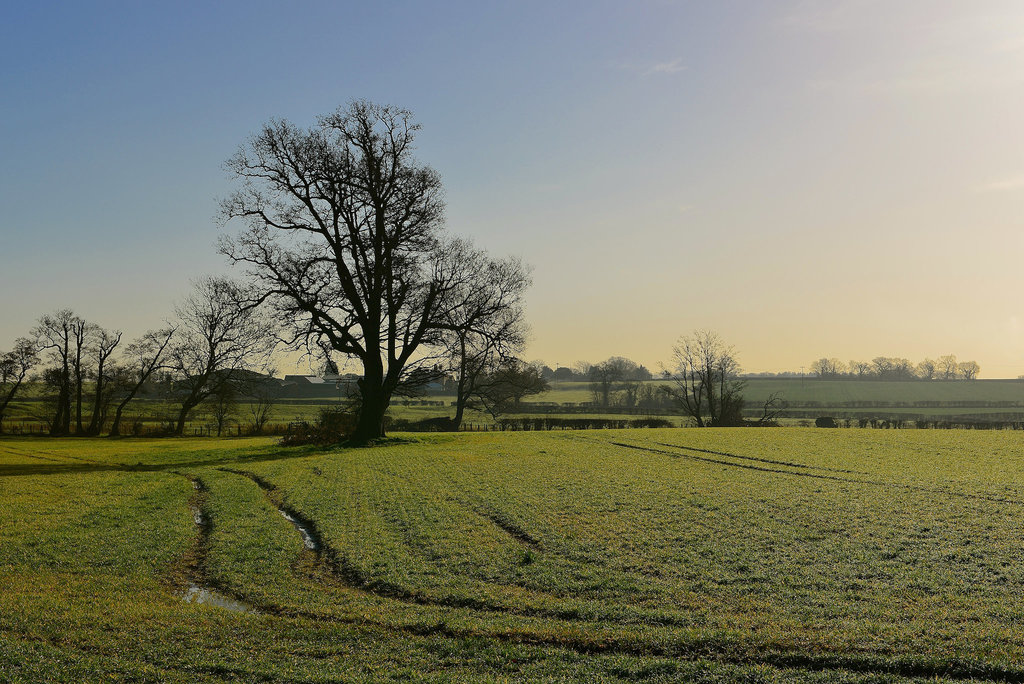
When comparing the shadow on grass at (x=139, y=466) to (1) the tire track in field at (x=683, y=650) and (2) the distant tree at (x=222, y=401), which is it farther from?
(2) the distant tree at (x=222, y=401)

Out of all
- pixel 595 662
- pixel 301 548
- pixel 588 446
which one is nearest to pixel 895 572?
pixel 595 662

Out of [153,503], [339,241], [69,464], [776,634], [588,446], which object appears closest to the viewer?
[776,634]

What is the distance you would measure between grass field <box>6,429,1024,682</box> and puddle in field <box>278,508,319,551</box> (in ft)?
0.37

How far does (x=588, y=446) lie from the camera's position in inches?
1492

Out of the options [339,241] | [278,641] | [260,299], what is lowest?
[278,641]

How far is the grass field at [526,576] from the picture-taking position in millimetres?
8938

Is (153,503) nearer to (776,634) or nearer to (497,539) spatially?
(497,539)

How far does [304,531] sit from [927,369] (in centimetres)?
18612

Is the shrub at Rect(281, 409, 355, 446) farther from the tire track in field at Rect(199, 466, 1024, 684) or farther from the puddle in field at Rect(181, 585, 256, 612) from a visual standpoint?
the tire track in field at Rect(199, 466, 1024, 684)

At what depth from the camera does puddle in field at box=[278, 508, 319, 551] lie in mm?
16336

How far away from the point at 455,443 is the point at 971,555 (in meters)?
31.5

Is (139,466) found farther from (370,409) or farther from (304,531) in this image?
(304,531)

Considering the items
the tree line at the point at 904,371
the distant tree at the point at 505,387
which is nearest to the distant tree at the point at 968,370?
the tree line at the point at 904,371

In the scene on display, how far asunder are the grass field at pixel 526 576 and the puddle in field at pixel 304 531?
11 cm
